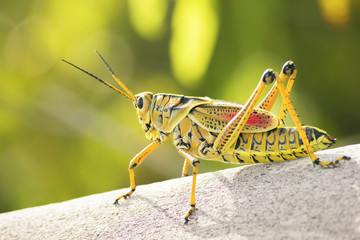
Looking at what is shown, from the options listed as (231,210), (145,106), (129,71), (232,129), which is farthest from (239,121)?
(129,71)

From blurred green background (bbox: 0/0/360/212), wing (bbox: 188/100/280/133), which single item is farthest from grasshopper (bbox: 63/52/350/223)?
blurred green background (bbox: 0/0/360/212)

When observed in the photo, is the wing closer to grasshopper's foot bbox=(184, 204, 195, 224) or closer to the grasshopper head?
the grasshopper head

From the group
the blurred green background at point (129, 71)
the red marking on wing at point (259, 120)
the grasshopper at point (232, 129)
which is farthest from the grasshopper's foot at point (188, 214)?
the blurred green background at point (129, 71)

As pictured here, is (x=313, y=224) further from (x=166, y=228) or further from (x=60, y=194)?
(x=60, y=194)

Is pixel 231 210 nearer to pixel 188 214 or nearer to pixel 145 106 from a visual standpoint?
pixel 188 214

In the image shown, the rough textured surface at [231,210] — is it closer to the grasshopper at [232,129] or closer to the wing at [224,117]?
the grasshopper at [232,129]

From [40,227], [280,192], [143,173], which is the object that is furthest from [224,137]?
[143,173]
